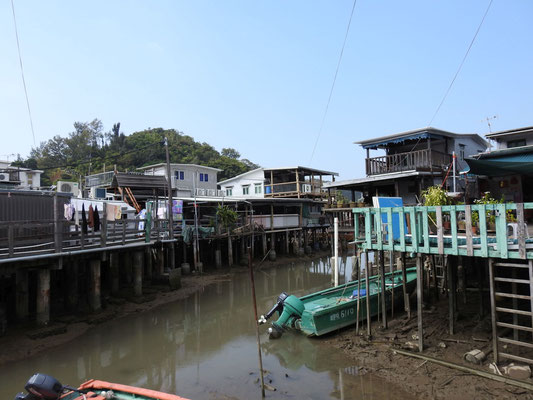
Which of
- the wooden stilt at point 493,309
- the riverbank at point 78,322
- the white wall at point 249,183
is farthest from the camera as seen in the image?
the white wall at point 249,183

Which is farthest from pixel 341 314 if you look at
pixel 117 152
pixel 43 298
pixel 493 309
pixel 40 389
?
pixel 117 152

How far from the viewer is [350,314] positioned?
37.3 ft

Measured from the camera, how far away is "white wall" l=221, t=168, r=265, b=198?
35.7 metres

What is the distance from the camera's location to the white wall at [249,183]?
1406 inches

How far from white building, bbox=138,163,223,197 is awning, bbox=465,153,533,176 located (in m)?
24.0

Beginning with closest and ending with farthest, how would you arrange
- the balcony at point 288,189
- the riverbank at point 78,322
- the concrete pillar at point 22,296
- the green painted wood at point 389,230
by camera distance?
the green painted wood at point 389,230 < the riverbank at point 78,322 < the concrete pillar at point 22,296 < the balcony at point 288,189

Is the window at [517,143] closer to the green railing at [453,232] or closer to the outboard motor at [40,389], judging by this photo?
the green railing at [453,232]

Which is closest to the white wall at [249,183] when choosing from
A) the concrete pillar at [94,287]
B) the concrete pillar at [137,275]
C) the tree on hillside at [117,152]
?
the tree on hillside at [117,152]

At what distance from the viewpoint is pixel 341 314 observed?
438 inches

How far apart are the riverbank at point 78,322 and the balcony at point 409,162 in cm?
1158

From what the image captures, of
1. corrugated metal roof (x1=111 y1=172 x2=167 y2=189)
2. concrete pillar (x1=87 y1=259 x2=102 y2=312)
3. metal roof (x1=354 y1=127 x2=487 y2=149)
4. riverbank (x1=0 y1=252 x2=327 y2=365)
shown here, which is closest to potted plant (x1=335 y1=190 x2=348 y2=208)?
metal roof (x1=354 y1=127 x2=487 y2=149)

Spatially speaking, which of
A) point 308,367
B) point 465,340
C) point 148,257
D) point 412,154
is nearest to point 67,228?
point 148,257

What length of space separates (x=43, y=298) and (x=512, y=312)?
12881 millimetres

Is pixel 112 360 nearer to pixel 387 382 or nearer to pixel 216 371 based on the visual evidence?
pixel 216 371
